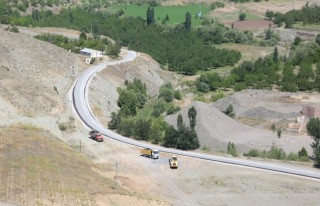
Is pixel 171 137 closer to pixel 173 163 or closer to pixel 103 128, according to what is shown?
pixel 173 163

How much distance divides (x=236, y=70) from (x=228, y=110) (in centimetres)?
3193

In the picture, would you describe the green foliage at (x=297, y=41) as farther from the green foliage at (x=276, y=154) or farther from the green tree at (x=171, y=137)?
the green tree at (x=171, y=137)

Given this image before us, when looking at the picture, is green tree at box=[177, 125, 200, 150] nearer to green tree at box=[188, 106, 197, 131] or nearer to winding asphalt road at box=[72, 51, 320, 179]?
winding asphalt road at box=[72, 51, 320, 179]

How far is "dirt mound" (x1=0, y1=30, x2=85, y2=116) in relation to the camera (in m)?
81.5

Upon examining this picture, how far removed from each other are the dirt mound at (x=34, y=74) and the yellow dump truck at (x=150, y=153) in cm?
1987

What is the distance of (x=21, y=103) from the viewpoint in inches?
Answer: 3159

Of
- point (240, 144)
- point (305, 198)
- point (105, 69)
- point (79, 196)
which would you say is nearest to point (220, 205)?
point (305, 198)

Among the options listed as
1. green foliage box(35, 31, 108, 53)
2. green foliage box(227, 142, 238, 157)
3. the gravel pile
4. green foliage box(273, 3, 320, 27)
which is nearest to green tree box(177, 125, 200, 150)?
green foliage box(227, 142, 238, 157)

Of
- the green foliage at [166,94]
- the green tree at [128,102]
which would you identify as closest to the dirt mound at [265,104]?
the green foliage at [166,94]

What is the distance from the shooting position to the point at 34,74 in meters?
96.1

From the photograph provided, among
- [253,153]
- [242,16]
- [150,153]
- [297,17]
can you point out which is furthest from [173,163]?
[242,16]

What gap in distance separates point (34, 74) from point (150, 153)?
37548mm

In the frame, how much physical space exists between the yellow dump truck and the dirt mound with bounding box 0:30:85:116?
19866 millimetres

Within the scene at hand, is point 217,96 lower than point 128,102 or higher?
lower
